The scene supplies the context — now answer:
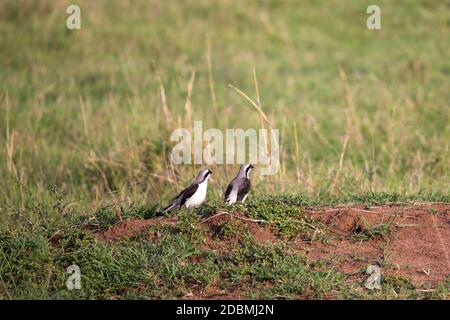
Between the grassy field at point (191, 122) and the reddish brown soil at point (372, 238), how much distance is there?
0.10m

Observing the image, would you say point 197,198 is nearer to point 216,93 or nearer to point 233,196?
point 233,196

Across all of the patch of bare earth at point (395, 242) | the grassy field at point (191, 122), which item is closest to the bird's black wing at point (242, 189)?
the grassy field at point (191, 122)

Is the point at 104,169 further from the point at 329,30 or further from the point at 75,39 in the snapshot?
the point at 329,30

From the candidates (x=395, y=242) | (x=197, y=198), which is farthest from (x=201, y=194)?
(x=395, y=242)

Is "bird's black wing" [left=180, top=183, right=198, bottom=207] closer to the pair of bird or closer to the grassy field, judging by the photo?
the pair of bird

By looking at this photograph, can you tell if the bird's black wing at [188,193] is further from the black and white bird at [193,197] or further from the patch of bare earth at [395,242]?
the patch of bare earth at [395,242]

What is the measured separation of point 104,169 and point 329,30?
19.8ft

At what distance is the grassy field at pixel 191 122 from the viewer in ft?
18.4

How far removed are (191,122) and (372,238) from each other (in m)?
3.44

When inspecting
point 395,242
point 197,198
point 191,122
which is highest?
point 191,122

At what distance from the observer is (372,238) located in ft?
19.1

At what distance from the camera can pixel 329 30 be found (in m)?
13.7

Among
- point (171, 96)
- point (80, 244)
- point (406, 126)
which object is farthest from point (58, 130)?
point (80, 244)

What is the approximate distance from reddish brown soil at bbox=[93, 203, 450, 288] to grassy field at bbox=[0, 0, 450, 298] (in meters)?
0.10
